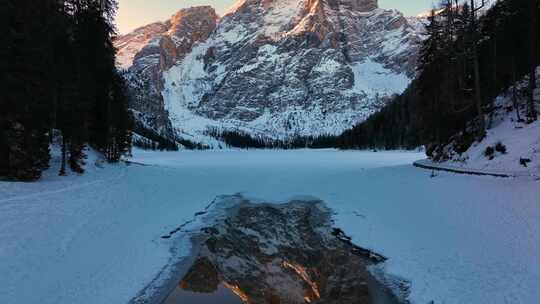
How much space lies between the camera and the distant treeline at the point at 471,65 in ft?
96.4

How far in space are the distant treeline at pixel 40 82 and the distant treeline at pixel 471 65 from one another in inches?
1169

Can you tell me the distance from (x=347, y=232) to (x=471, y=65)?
30264mm

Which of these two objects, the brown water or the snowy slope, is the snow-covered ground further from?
the snowy slope

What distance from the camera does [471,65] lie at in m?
36.9

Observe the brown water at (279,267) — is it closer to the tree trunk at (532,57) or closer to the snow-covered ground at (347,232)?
the snow-covered ground at (347,232)

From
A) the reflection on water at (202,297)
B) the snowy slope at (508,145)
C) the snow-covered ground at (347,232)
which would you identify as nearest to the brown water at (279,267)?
the reflection on water at (202,297)

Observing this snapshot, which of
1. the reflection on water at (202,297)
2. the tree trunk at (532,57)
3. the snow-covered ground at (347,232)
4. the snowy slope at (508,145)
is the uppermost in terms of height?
the tree trunk at (532,57)

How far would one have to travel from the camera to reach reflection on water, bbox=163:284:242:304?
8.59m

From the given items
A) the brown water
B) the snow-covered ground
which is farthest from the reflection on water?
the snow-covered ground

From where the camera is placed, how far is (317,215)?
18016mm

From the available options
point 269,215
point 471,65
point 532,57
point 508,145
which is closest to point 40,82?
point 269,215

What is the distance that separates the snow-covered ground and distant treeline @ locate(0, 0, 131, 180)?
231cm

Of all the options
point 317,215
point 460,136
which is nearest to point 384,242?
point 317,215

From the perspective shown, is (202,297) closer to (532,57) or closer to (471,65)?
(532,57)
